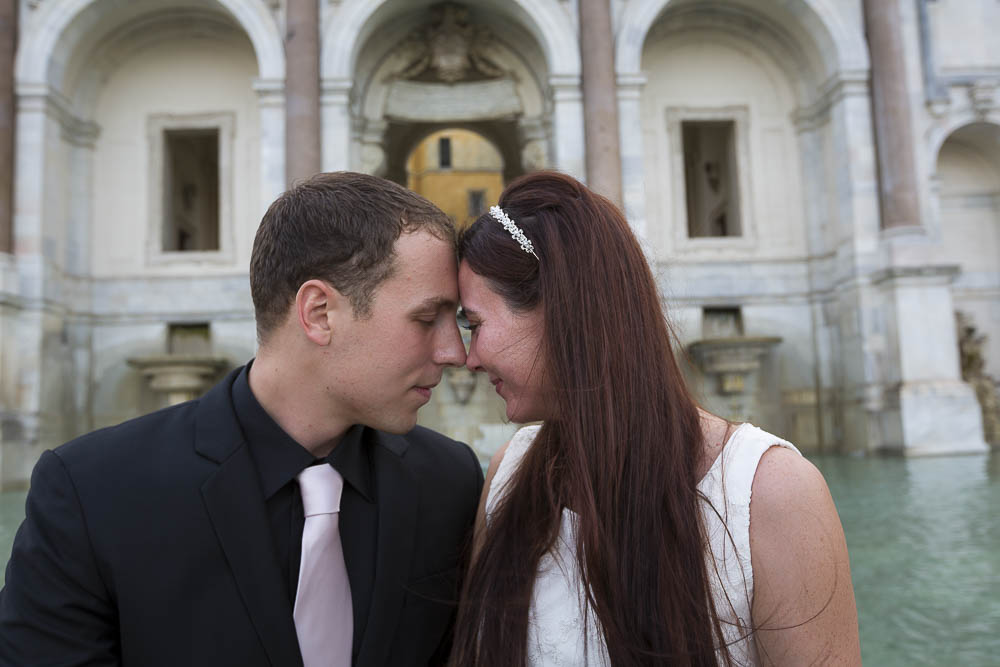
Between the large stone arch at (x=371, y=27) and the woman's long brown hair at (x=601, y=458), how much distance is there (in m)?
10.9

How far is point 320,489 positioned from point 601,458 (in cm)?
57

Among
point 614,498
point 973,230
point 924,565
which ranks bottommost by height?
point 924,565

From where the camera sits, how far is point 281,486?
1.54m

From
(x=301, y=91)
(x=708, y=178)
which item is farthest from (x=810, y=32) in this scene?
(x=301, y=91)

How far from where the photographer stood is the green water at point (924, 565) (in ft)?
9.75

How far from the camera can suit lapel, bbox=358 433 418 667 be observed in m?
1.52

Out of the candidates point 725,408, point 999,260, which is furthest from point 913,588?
point 999,260

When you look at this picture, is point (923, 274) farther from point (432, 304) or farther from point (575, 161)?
point (432, 304)

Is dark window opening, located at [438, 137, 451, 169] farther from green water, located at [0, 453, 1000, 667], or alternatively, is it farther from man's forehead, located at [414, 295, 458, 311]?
man's forehead, located at [414, 295, 458, 311]

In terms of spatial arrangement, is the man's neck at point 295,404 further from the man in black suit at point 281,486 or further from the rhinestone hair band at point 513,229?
the rhinestone hair band at point 513,229

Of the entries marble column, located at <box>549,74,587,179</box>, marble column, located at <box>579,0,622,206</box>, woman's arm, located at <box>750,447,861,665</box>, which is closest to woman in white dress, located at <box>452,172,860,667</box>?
woman's arm, located at <box>750,447,861,665</box>

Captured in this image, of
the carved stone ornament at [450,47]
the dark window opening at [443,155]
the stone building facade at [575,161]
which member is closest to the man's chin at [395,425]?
the stone building facade at [575,161]

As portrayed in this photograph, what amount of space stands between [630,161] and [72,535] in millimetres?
11161

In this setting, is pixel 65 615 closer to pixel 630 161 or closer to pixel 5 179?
pixel 630 161
